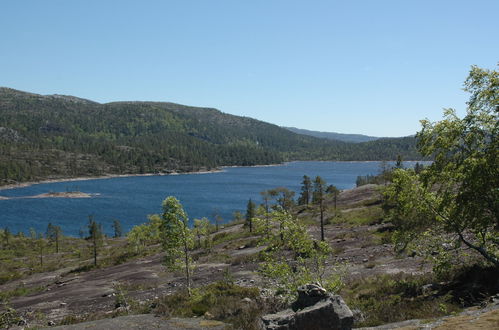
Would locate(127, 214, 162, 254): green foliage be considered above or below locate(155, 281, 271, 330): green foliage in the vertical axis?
below

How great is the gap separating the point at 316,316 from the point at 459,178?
10.5 m

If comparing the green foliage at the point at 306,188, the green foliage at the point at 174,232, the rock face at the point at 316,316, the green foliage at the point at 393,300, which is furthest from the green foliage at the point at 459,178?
the green foliage at the point at 306,188

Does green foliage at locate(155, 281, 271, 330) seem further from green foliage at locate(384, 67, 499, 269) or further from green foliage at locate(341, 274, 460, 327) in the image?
green foliage at locate(384, 67, 499, 269)

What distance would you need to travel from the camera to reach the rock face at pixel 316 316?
1680 centimetres

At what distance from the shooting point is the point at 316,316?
16844 millimetres

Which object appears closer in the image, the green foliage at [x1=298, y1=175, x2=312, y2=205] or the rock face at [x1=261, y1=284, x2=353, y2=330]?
the rock face at [x1=261, y1=284, x2=353, y2=330]

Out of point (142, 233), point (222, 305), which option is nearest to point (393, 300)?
point (222, 305)

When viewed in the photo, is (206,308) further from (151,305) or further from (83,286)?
(83,286)

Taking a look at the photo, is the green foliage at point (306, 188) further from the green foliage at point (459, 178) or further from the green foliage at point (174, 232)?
the green foliage at point (459, 178)

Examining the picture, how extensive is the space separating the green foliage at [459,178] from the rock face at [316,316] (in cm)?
692

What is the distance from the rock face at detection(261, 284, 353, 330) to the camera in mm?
16797

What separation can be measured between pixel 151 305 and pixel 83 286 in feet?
81.7

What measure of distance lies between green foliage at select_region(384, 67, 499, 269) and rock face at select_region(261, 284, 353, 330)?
22.7ft

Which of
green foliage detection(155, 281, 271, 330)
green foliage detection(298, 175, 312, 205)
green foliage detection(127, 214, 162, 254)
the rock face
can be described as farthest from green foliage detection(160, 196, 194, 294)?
green foliage detection(298, 175, 312, 205)
